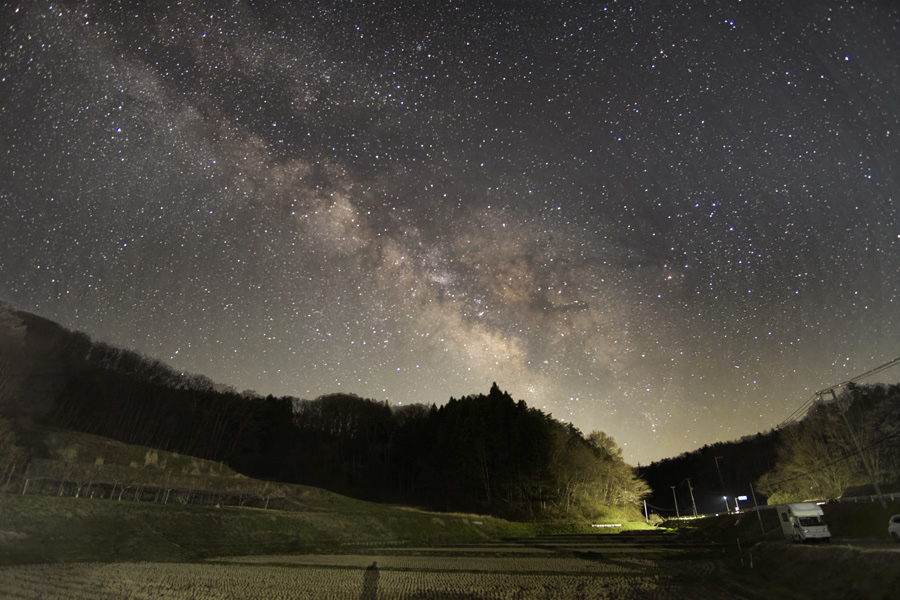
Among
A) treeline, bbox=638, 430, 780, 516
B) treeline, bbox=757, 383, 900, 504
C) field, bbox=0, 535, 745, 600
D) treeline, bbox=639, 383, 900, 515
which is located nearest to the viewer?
field, bbox=0, 535, 745, 600

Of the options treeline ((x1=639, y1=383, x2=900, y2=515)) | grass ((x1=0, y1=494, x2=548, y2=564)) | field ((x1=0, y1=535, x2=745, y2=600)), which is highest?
treeline ((x1=639, y1=383, x2=900, y2=515))

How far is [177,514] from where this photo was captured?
109 feet

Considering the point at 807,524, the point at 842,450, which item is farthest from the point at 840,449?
the point at 807,524

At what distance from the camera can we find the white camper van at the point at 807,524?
2469cm

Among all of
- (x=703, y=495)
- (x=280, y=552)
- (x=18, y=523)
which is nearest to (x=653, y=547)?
(x=280, y=552)

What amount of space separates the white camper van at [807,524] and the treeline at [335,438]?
41.9 m

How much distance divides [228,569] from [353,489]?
6399 cm

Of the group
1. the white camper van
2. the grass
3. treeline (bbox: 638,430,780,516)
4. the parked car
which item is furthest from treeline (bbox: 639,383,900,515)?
treeline (bbox: 638,430,780,516)

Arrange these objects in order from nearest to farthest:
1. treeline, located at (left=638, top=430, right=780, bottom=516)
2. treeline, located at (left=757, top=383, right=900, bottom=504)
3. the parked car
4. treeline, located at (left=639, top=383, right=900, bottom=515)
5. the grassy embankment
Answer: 1. the parked car
2. the grassy embankment
3. treeline, located at (left=639, top=383, right=900, bottom=515)
4. treeline, located at (left=757, top=383, right=900, bottom=504)
5. treeline, located at (left=638, top=430, right=780, bottom=516)

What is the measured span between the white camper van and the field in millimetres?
5027

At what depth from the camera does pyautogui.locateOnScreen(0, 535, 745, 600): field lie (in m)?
17.8

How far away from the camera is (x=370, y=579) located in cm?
2166

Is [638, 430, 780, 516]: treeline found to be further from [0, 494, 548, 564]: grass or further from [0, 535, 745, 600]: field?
[0, 535, 745, 600]: field

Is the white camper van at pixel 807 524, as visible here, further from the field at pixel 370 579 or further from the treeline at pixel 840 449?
the treeline at pixel 840 449
